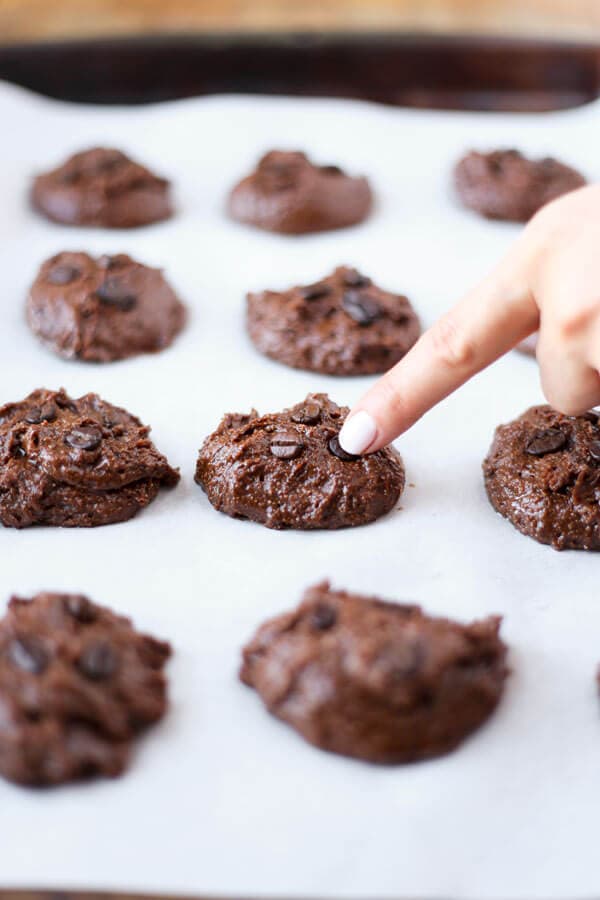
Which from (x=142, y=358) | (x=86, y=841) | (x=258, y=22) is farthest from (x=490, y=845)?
(x=258, y=22)

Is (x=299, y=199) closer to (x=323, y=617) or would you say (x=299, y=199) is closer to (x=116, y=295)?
(x=116, y=295)

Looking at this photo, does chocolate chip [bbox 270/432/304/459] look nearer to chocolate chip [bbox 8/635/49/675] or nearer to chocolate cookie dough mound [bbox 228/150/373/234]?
chocolate chip [bbox 8/635/49/675]

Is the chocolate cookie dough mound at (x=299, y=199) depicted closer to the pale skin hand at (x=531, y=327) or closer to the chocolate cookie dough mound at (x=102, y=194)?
the chocolate cookie dough mound at (x=102, y=194)

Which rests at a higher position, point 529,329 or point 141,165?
point 529,329

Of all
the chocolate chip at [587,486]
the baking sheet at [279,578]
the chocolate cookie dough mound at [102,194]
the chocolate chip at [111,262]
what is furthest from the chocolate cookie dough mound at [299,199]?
the chocolate chip at [587,486]

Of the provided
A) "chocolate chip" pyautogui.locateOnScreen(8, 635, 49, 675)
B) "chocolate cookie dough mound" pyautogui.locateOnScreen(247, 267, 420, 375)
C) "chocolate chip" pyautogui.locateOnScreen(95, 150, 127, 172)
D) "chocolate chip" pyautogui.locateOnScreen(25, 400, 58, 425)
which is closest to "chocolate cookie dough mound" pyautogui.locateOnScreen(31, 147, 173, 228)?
"chocolate chip" pyautogui.locateOnScreen(95, 150, 127, 172)

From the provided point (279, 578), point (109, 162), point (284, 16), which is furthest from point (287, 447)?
point (284, 16)

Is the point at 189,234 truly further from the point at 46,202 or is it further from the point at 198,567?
the point at 198,567
